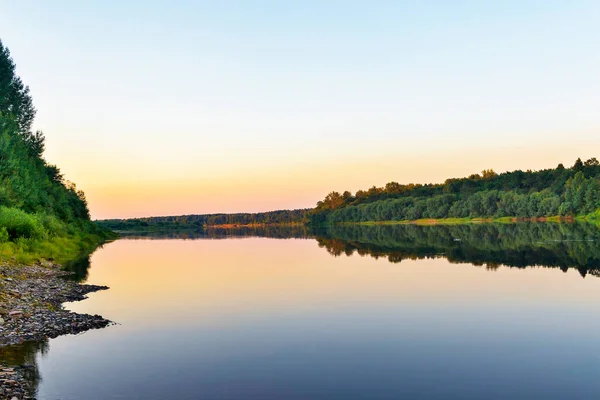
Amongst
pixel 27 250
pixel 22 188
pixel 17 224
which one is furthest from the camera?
pixel 22 188

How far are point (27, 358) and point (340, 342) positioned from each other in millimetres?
11748

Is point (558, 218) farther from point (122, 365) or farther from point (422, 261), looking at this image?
point (122, 365)

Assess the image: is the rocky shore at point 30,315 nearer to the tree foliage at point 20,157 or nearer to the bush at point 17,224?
the bush at point 17,224

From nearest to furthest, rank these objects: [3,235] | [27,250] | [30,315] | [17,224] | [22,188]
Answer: [30,315]
[3,235]
[27,250]
[17,224]
[22,188]

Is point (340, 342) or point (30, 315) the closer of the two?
point (340, 342)

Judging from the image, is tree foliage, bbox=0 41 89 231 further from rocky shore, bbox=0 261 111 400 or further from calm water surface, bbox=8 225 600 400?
calm water surface, bbox=8 225 600 400

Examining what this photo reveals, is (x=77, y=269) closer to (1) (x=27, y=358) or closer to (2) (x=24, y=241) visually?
(2) (x=24, y=241)

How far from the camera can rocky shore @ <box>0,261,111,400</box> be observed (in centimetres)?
1398

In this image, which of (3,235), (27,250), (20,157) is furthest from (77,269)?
(20,157)

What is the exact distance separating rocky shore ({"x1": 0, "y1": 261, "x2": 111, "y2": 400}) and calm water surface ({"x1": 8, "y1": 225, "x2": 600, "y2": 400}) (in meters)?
0.88

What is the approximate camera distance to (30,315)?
70.2 ft

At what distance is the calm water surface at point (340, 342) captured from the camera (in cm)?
1379

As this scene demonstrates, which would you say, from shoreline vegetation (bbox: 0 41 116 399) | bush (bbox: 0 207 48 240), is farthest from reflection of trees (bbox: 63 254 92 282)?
bush (bbox: 0 207 48 240)

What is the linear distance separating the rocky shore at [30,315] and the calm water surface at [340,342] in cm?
88
